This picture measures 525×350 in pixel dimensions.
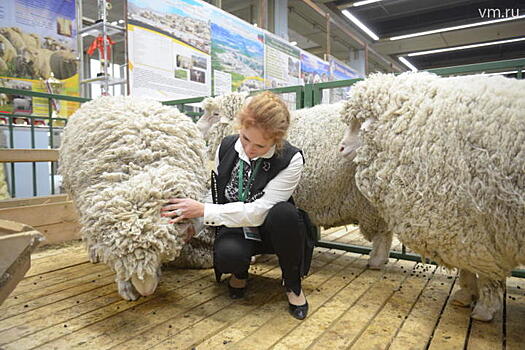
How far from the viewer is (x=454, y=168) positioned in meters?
1.38

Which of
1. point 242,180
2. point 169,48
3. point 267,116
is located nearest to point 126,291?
point 242,180

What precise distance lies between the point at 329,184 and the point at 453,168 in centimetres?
94

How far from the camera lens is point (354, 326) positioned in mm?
1596

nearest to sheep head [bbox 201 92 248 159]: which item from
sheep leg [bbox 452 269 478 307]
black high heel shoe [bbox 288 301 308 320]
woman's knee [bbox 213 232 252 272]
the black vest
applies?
the black vest

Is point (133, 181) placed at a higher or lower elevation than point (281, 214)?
higher

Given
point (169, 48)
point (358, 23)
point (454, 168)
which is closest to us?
point (454, 168)

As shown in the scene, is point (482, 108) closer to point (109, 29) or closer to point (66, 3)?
point (109, 29)

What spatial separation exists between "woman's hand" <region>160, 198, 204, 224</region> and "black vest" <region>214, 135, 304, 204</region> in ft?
0.89

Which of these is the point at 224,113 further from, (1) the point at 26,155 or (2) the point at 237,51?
(2) the point at 237,51

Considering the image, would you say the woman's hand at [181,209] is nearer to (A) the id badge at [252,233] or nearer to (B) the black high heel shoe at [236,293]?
(A) the id badge at [252,233]

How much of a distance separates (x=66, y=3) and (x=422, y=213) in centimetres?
418

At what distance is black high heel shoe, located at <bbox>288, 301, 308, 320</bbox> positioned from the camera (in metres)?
1.67

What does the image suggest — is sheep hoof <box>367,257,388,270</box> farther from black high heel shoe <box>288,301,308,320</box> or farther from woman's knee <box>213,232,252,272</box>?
woman's knee <box>213,232,252,272</box>

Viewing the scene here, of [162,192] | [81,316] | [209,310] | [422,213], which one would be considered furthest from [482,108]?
→ [81,316]
